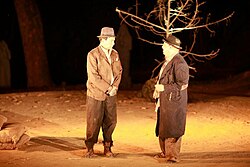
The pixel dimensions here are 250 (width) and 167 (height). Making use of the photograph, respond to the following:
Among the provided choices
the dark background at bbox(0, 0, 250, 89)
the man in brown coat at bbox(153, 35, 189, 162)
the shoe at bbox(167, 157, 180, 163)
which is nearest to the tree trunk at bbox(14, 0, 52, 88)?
the dark background at bbox(0, 0, 250, 89)

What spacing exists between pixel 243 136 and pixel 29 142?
178 inches

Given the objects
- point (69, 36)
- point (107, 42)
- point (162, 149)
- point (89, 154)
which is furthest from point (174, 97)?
point (69, 36)

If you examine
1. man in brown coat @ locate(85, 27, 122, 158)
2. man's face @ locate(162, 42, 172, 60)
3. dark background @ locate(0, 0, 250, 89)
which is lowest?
dark background @ locate(0, 0, 250, 89)

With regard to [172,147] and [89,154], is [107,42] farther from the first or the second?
[172,147]

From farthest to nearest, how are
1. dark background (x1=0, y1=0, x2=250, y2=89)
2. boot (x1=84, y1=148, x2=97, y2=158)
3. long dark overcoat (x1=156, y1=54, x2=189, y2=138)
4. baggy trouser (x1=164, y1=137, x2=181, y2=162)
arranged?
dark background (x1=0, y1=0, x2=250, y2=89) < boot (x1=84, y1=148, x2=97, y2=158) < baggy trouser (x1=164, y1=137, x2=181, y2=162) < long dark overcoat (x1=156, y1=54, x2=189, y2=138)

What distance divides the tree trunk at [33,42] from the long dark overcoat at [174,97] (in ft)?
49.6

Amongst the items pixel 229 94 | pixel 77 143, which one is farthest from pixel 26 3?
pixel 77 143

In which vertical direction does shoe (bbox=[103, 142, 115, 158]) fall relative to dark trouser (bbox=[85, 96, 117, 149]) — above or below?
below

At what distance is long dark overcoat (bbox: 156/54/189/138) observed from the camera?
28.4ft

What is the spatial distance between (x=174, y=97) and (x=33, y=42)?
15644 mm

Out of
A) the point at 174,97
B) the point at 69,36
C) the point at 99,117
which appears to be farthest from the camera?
the point at 69,36

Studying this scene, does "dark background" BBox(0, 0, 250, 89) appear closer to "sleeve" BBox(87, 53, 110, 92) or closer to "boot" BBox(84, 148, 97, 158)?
"boot" BBox(84, 148, 97, 158)

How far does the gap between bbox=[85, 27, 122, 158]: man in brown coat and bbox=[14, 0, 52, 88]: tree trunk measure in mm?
14438

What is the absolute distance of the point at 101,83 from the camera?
29.5 ft
